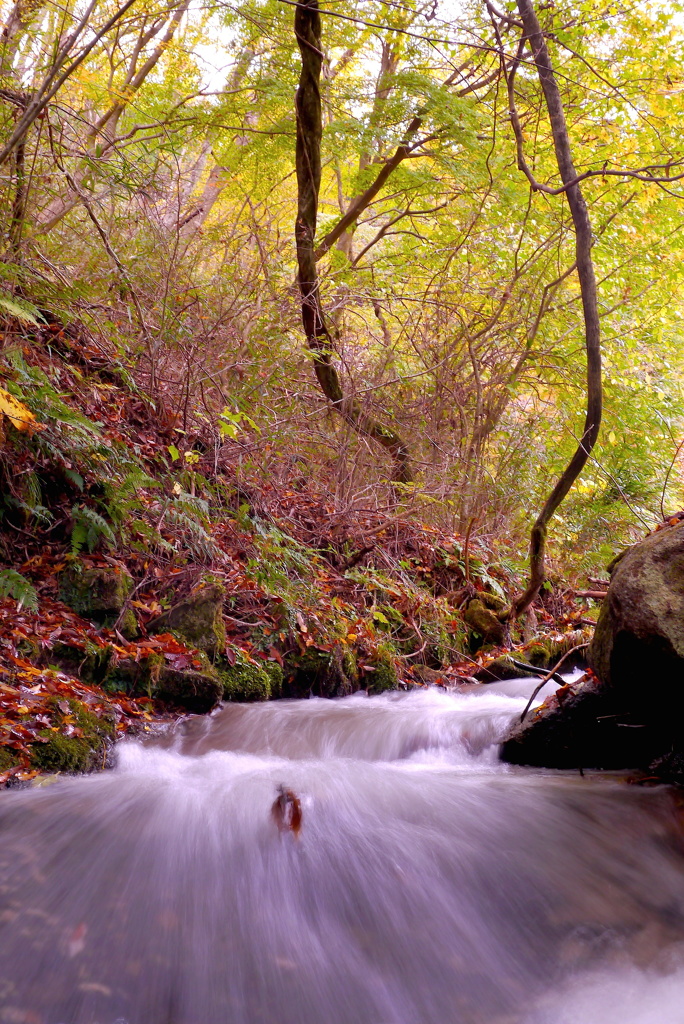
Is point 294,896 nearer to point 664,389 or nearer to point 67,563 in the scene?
point 67,563

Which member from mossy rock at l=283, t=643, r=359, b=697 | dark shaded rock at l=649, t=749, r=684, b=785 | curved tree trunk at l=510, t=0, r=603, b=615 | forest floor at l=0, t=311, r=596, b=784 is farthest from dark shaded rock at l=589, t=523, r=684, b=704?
mossy rock at l=283, t=643, r=359, b=697

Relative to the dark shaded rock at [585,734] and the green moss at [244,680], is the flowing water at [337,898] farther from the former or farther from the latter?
the green moss at [244,680]

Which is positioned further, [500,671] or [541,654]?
[541,654]

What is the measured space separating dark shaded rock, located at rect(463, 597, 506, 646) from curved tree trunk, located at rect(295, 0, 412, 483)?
2154mm

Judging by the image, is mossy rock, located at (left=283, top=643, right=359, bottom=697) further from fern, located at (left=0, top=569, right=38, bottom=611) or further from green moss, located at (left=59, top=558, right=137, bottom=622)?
fern, located at (left=0, top=569, right=38, bottom=611)

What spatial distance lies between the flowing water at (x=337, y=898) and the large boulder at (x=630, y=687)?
0.23 m

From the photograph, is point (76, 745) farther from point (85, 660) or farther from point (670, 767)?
point (670, 767)

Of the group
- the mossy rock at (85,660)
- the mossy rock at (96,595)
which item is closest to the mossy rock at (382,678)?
the mossy rock at (96,595)

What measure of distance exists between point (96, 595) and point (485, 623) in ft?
15.2

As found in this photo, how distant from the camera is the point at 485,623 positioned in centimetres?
818

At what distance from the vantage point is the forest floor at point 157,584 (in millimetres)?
4422

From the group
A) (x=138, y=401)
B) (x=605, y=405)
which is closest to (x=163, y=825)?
(x=138, y=401)

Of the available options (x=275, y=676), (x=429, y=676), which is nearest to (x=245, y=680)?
(x=275, y=676)

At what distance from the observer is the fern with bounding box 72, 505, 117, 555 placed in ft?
16.6
